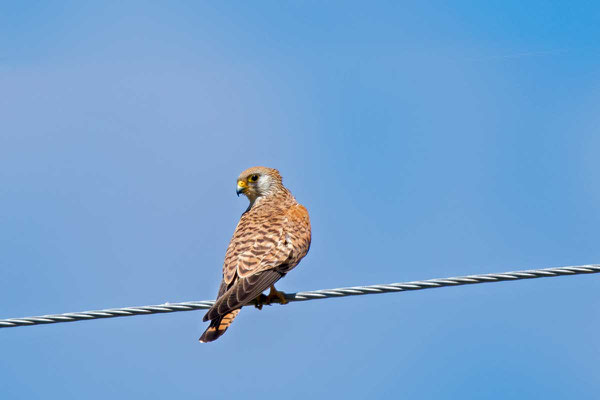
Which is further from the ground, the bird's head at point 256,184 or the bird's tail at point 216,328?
the bird's head at point 256,184

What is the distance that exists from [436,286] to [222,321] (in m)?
A: 1.58

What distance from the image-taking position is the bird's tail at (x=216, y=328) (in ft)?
17.4

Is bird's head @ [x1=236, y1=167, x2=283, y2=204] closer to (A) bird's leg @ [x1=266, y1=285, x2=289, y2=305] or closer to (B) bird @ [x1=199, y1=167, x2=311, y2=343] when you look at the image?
(B) bird @ [x1=199, y1=167, x2=311, y2=343]

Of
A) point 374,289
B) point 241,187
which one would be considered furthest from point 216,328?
point 241,187

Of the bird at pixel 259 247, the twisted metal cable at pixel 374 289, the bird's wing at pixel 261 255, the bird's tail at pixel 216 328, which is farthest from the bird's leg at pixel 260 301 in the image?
the twisted metal cable at pixel 374 289

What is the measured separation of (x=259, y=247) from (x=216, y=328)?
34.6 inches

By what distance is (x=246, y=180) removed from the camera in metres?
7.67

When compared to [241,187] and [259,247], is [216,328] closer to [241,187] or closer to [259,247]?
[259,247]

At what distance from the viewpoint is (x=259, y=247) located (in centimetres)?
605

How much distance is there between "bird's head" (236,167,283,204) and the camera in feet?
25.0

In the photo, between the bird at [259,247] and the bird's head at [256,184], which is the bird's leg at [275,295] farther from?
the bird's head at [256,184]

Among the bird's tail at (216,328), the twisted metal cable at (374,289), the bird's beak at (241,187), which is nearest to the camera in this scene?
the twisted metal cable at (374,289)

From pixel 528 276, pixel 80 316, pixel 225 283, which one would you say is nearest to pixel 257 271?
pixel 225 283

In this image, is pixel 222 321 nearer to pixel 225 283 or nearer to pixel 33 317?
pixel 225 283
